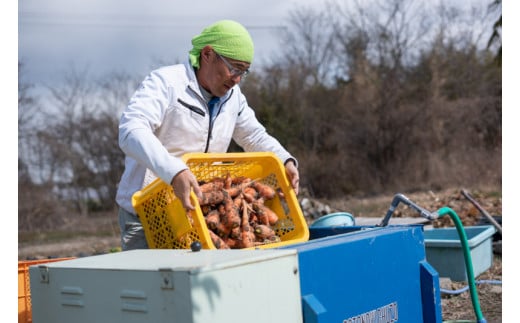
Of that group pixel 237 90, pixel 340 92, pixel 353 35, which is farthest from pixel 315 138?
pixel 237 90

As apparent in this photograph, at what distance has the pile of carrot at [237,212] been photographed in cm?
301

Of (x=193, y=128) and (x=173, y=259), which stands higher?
(x=193, y=128)

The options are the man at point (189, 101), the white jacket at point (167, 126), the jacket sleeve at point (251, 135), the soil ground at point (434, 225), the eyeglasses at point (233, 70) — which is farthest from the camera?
the soil ground at point (434, 225)

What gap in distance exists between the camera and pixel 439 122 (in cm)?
2219

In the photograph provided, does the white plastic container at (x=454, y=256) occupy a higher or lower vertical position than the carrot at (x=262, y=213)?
lower

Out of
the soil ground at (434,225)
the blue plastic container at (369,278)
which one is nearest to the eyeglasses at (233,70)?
the blue plastic container at (369,278)

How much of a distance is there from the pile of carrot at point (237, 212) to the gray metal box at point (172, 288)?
0.57 meters

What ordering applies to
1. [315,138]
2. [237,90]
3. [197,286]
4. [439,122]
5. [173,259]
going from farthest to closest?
[315,138]
[439,122]
[237,90]
[173,259]
[197,286]

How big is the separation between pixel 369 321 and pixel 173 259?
2.88 feet

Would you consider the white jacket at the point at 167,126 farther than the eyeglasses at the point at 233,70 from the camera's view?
No

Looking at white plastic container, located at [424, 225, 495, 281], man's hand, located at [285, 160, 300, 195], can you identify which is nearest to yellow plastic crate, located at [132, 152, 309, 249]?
man's hand, located at [285, 160, 300, 195]

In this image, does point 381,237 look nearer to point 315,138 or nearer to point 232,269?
point 232,269

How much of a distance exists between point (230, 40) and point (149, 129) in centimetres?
60

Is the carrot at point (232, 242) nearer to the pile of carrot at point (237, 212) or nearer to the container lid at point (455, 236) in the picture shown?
the pile of carrot at point (237, 212)
